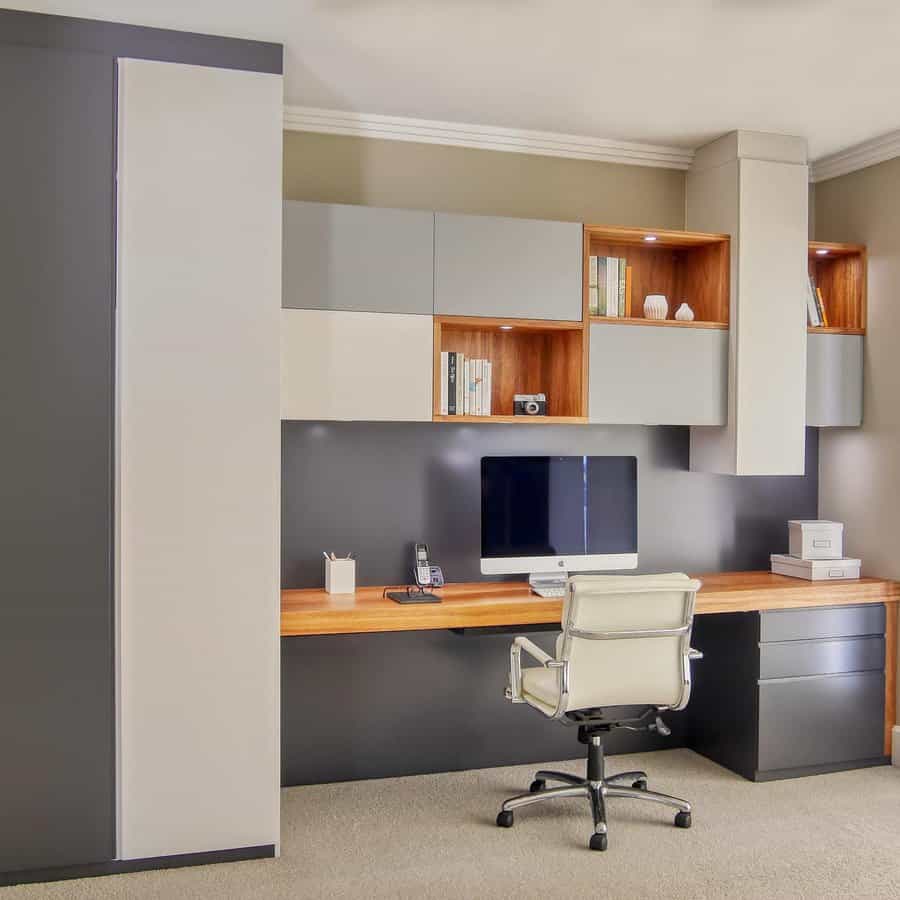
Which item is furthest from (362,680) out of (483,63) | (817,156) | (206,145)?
(817,156)

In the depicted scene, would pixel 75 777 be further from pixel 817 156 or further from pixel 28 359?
pixel 817 156

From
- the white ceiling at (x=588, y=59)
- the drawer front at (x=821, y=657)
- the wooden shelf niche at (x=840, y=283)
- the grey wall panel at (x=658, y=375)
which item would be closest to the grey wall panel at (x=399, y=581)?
the grey wall panel at (x=658, y=375)

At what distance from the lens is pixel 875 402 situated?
14.3 ft

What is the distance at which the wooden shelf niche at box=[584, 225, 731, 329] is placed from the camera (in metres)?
4.04

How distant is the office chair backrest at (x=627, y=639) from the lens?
320cm

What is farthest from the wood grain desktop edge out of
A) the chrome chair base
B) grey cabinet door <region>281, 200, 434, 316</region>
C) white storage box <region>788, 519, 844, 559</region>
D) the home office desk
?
grey cabinet door <region>281, 200, 434, 316</region>

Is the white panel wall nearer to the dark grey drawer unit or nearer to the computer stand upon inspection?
the computer stand

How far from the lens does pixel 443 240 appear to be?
12.3ft

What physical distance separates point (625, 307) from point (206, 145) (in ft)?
6.16

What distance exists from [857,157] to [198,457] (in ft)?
10.8

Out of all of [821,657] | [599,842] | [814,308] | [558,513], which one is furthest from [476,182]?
[599,842]

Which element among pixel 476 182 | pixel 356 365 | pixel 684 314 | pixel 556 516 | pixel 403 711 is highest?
pixel 476 182

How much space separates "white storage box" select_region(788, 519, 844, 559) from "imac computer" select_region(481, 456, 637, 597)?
81cm

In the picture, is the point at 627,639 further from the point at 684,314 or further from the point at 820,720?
the point at 684,314
